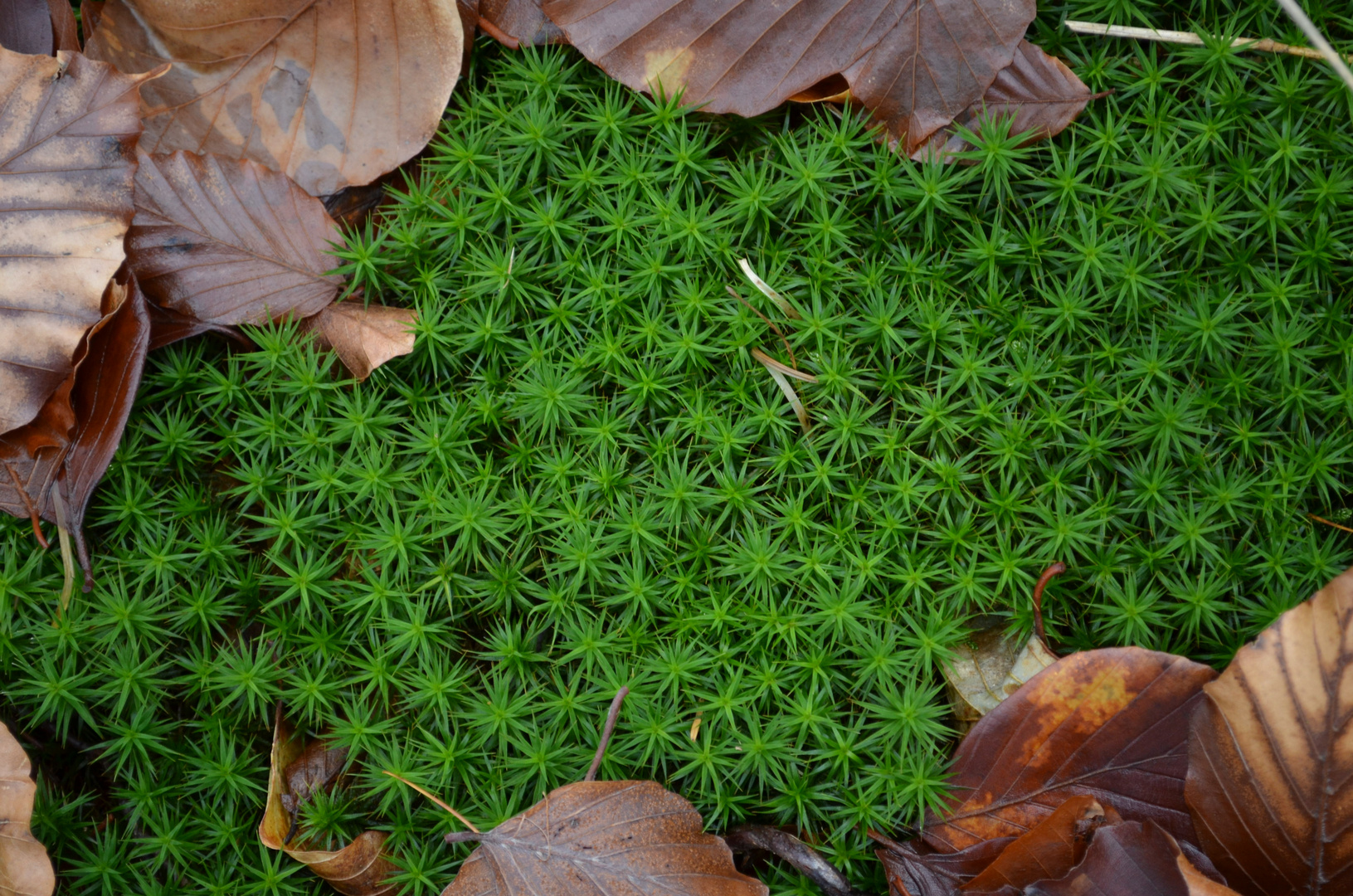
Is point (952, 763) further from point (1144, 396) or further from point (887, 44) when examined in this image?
point (887, 44)

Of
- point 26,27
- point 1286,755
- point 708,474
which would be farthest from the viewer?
point 26,27

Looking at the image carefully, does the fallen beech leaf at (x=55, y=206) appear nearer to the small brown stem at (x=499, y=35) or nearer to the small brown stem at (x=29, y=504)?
the small brown stem at (x=29, y=504)

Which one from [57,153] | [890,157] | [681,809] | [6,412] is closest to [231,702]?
[6,412]

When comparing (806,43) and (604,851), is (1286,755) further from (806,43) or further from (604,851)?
(806,43)

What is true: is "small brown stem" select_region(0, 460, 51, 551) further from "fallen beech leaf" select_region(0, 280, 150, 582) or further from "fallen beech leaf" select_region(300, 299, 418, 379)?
"fallen beech leaf" select_region(300, 299, 418, 379)

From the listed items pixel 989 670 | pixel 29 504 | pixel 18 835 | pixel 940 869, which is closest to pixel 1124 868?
A: pixel 940 869
